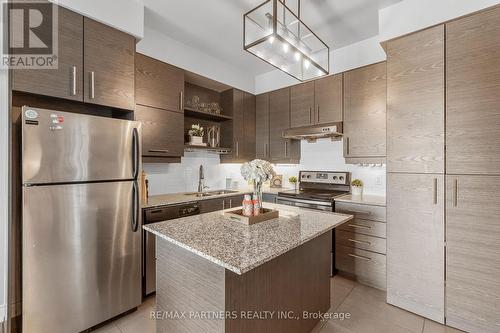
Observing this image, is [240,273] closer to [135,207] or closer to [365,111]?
[135,207]

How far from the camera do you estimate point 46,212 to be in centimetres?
170

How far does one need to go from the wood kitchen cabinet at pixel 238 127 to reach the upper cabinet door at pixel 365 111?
1.53m

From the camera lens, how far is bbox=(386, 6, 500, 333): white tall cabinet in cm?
183

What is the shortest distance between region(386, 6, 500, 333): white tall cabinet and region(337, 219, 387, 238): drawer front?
0.24 m

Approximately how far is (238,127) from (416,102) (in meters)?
2.33

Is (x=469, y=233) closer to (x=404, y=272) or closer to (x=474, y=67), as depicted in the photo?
(x=404, y=272)

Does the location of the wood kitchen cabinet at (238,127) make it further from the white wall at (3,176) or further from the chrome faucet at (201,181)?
the white wall at (3,176)

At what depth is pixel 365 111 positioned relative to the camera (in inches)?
113

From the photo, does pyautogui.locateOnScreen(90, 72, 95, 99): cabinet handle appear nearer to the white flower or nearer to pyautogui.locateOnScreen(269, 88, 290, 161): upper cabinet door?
the white flower

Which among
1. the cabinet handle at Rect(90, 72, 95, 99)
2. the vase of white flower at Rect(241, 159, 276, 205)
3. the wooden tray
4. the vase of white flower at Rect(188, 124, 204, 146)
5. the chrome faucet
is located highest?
the cabinet handle at Rect(90, 72, 95, 99)

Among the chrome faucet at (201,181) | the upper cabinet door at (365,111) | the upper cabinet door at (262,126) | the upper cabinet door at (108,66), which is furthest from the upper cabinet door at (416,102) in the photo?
the upper cabinet door at (108,66)

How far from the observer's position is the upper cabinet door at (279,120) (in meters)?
3.62

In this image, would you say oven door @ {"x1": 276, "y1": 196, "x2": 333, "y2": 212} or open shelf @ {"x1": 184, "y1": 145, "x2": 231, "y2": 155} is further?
open shelf @ {"x1": 184, "y1": 145, "x2": 231, "y2": 155}

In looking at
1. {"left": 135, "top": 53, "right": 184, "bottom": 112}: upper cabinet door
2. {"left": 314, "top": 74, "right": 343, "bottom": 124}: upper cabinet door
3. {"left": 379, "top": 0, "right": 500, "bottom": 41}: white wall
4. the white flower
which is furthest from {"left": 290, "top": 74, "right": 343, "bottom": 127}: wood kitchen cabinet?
the white flower
